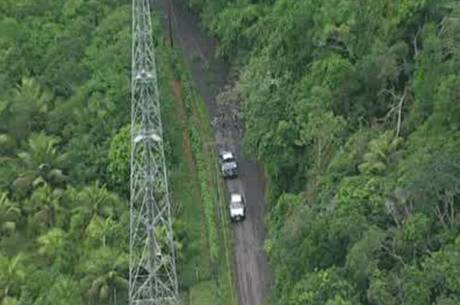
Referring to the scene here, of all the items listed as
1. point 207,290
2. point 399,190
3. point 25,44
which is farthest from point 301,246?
point 25,44

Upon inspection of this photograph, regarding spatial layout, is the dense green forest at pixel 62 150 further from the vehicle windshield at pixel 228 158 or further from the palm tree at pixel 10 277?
the vehicle windshield at pixel 228 158

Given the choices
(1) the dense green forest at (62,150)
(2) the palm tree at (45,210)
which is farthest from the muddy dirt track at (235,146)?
(2) the palm tree at (45,210)

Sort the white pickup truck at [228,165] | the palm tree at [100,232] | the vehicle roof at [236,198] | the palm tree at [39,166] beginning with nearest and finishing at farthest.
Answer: the palm tree at [100,232] → the palm tree at [39,166] → the vehicle roof at [236,198] → the white pickup truck at [228,165]

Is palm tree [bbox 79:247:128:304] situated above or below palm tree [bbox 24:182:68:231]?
below

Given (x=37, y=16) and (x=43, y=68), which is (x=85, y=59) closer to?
(x=43, y=68)

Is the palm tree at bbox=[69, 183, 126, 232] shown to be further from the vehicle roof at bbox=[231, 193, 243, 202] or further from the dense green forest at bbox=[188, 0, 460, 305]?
the dense green forest at bbox=[188, 0, 460, 305]

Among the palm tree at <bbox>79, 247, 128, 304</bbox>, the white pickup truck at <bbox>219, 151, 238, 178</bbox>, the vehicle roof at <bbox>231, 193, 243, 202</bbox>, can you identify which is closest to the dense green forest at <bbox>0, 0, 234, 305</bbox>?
the palm tree at <bbox>79, 247, 128, 304</bbox>
